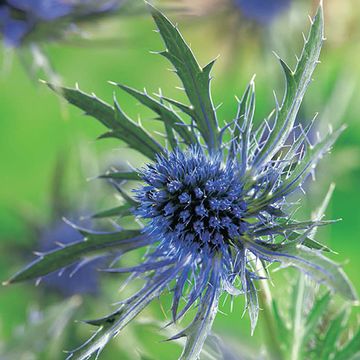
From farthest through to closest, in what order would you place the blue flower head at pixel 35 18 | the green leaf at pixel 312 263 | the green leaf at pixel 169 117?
the blue flower head at pixel 35 18
the green leaf at pixel 169 117
the green leaf at pixel 312 263

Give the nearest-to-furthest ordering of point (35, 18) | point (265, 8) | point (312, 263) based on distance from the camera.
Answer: point (312, 263), point (35, 18), point (265, 8)

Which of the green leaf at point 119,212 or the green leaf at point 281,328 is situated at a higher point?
the green leaf at point 119,212

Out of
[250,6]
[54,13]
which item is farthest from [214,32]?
[54,13]

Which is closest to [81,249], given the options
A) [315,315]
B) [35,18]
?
[315,315]

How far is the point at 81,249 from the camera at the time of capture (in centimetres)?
73

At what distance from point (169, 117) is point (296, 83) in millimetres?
163

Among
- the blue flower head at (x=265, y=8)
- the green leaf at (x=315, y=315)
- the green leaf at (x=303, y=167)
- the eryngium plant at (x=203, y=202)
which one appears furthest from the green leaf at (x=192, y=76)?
the blue flower head at (x=265, y=8)

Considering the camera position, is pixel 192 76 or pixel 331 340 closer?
pixel 192 76

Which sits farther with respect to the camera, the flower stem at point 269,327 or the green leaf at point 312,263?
the flower stem at point 269,327

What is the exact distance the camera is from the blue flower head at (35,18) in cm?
109

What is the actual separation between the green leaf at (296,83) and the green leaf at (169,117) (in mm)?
98

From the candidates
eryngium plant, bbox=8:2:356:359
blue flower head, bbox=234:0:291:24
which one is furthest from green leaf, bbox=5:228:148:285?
blue flower head, bbox=234:0:291:24

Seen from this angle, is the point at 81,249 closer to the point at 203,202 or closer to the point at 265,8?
the point at 203,202

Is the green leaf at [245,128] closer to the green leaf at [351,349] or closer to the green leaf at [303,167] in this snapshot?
the green leaf at [303,167]
